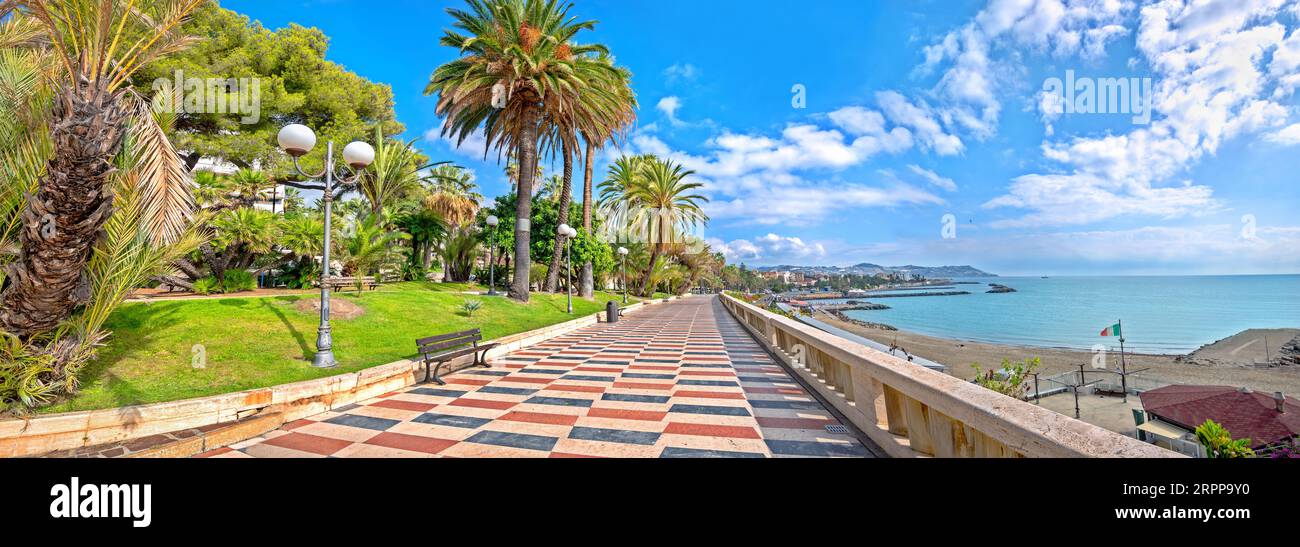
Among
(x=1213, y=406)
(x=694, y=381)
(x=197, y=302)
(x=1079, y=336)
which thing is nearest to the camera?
(x=694, y=381)

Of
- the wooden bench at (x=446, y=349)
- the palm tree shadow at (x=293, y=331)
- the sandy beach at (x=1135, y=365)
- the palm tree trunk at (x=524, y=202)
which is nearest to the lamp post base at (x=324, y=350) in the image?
the palm tree shadow at (x=293, y=331)

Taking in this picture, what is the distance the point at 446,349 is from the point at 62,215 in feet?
13.5

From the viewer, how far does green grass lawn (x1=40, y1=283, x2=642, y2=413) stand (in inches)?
175

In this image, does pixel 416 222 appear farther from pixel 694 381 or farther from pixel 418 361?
pixel 694 381

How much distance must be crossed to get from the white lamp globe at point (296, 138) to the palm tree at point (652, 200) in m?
25.6

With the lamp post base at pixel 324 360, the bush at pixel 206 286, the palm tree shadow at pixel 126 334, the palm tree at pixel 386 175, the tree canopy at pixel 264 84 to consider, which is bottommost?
the lamp post base at pixel 324 360

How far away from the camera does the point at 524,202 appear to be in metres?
16.5

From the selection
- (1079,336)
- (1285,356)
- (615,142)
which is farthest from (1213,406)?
(1079,336)

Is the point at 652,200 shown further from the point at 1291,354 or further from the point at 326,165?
the point at 1291,354

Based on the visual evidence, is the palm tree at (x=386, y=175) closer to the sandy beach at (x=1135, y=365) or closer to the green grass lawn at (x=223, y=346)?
the green grass lawn at (x=223, y=346)

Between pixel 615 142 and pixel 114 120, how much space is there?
17409mm

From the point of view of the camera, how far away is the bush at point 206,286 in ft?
35.2

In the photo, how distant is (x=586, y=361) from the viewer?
26.8 ft
